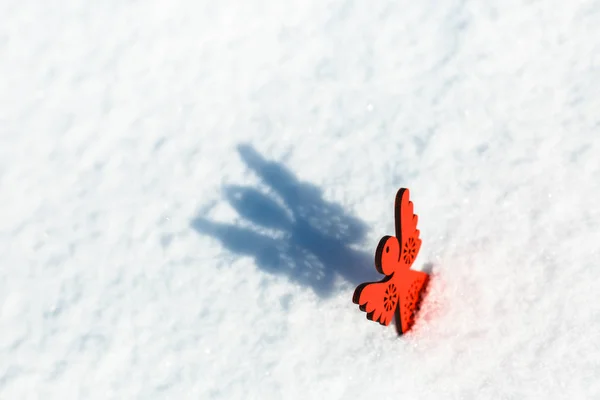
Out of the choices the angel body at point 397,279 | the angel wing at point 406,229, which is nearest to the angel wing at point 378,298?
the angel body at point 397,279

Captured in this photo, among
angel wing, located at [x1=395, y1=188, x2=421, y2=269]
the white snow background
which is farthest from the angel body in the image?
the white snow background

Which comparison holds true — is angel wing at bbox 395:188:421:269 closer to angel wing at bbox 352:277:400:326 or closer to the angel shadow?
angel wing at bbox 352:277:400:326

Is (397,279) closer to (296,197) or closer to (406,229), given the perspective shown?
(406,229)

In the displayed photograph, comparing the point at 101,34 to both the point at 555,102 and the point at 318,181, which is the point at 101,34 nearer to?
the point at 318,181

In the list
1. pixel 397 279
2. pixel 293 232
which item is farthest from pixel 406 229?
pixel 293 232

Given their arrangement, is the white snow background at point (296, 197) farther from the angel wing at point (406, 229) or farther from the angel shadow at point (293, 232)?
the angel wing at point (406, 229)
